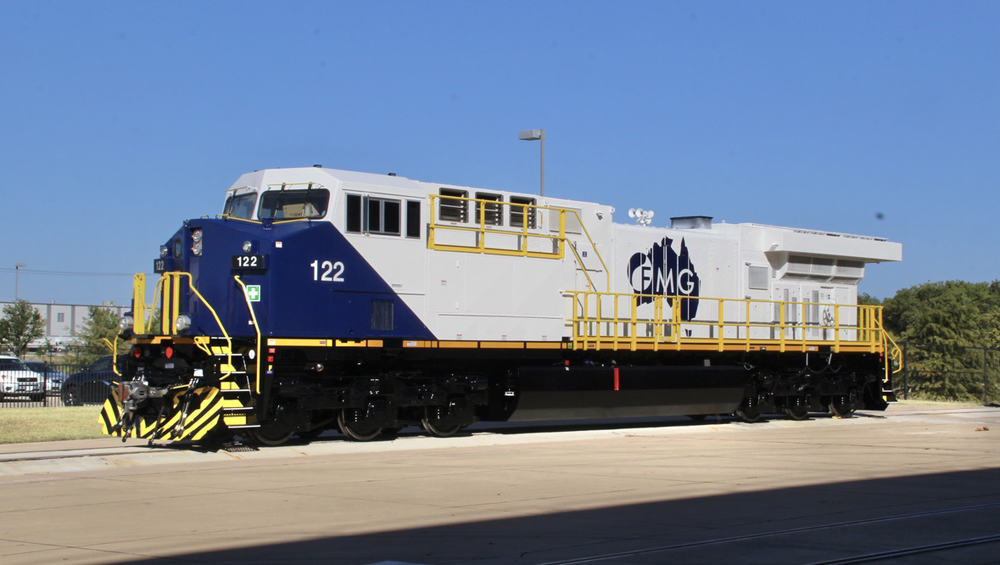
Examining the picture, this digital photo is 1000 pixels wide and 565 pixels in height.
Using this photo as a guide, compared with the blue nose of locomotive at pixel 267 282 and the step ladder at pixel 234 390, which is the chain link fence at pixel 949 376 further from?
the step ladder at pixel 234 390

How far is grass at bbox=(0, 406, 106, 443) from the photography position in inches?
757

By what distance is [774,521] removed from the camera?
400 inches

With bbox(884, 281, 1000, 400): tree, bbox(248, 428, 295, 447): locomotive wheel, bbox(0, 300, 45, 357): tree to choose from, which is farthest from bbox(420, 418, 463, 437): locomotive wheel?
Answer: bbox(0, 300, 45, 357): tree

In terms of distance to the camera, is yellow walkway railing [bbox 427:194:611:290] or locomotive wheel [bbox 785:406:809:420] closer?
yellow walkway railing [bbox 427:194:611:290]

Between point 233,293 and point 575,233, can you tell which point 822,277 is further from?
point 233,293

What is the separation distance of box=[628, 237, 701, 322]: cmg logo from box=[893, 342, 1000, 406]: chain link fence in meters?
14.7

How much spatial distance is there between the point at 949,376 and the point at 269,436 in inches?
1421

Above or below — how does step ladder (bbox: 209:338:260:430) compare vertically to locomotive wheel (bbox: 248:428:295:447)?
above

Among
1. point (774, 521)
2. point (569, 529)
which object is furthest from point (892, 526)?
point (569, 529)

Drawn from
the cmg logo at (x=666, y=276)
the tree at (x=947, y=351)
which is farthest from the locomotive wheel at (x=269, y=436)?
the tree at (x=947, y=351)

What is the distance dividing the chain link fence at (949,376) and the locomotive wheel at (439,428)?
21.5 meters

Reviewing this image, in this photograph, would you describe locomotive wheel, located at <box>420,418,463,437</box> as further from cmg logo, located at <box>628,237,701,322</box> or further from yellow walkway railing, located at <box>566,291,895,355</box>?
cmg logo, located at <box>628,237,701,322</box>

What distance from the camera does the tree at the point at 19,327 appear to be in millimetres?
60531

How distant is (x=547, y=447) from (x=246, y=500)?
7554 mm
